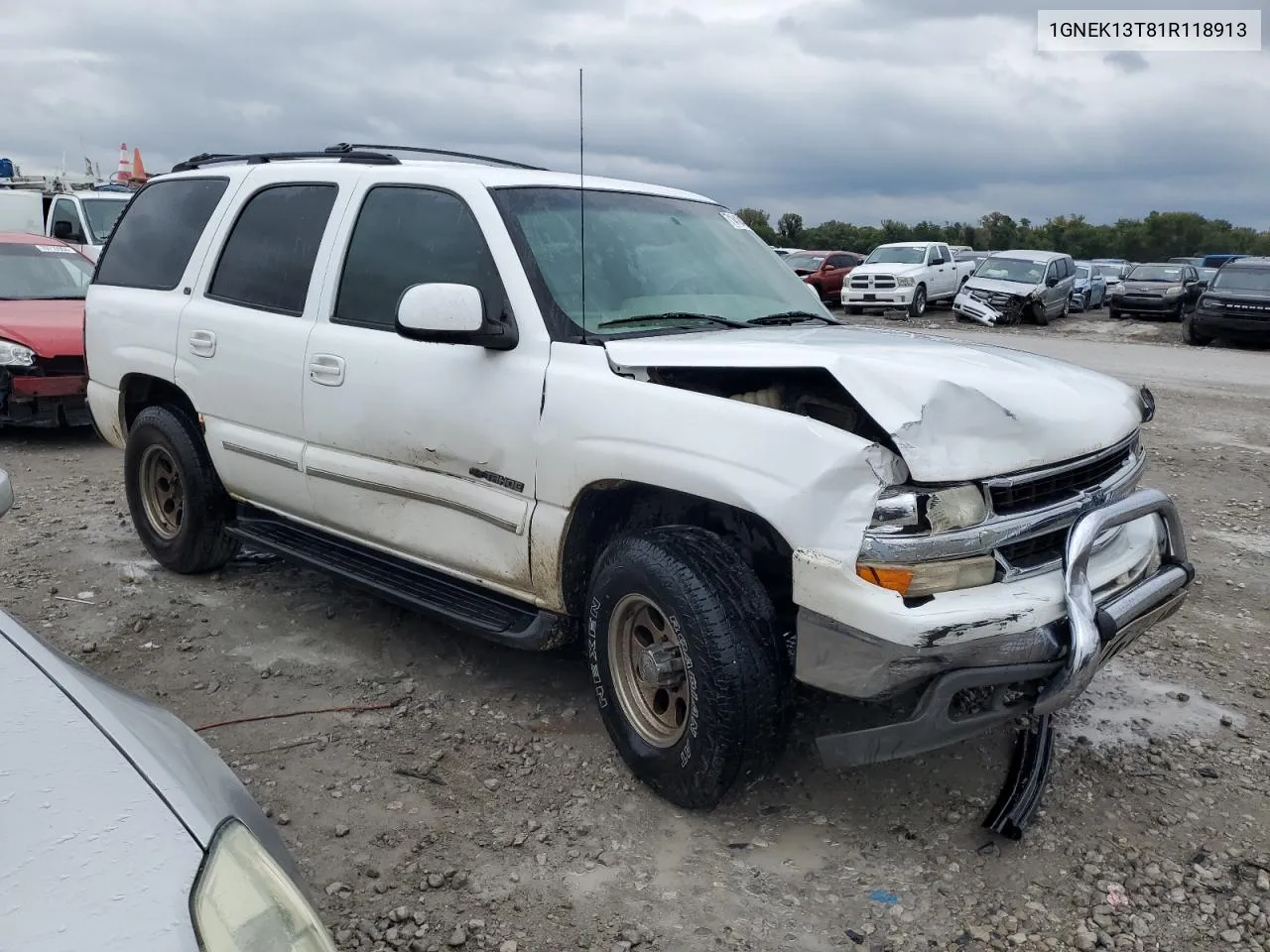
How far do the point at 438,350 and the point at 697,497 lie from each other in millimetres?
1095

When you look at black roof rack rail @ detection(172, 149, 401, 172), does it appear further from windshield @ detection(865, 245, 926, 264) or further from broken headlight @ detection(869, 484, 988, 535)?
windshield @ detection(865, 245, 926, 264)

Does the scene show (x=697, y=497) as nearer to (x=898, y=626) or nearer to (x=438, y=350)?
(x=898, y=626)

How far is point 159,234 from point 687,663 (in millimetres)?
3680

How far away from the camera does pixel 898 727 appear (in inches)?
107

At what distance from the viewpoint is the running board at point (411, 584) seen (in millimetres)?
3561

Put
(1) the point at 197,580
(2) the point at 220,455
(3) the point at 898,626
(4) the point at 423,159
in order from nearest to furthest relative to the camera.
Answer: (3) the point at 898,626
(4) the point at 423,159
(2) the point at 220,455
(1) the point at 197,580

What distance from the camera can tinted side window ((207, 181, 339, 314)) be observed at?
4.31 m

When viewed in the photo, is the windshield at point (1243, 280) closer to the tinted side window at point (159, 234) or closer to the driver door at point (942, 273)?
the driver door at point (942, 273)

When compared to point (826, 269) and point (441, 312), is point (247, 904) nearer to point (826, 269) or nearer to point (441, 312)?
point (441, 312)

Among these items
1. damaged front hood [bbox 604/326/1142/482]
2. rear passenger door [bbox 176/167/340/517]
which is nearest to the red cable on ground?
rear passenger door [bbox 176/167/340/517]

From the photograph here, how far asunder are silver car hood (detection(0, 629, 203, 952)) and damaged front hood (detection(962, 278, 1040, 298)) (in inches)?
912

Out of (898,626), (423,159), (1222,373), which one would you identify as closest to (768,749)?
(898,626)

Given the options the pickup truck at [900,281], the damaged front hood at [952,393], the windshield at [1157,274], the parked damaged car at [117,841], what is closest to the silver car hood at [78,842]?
the parked damaged car at [117,841]

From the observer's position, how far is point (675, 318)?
12.0 ft
